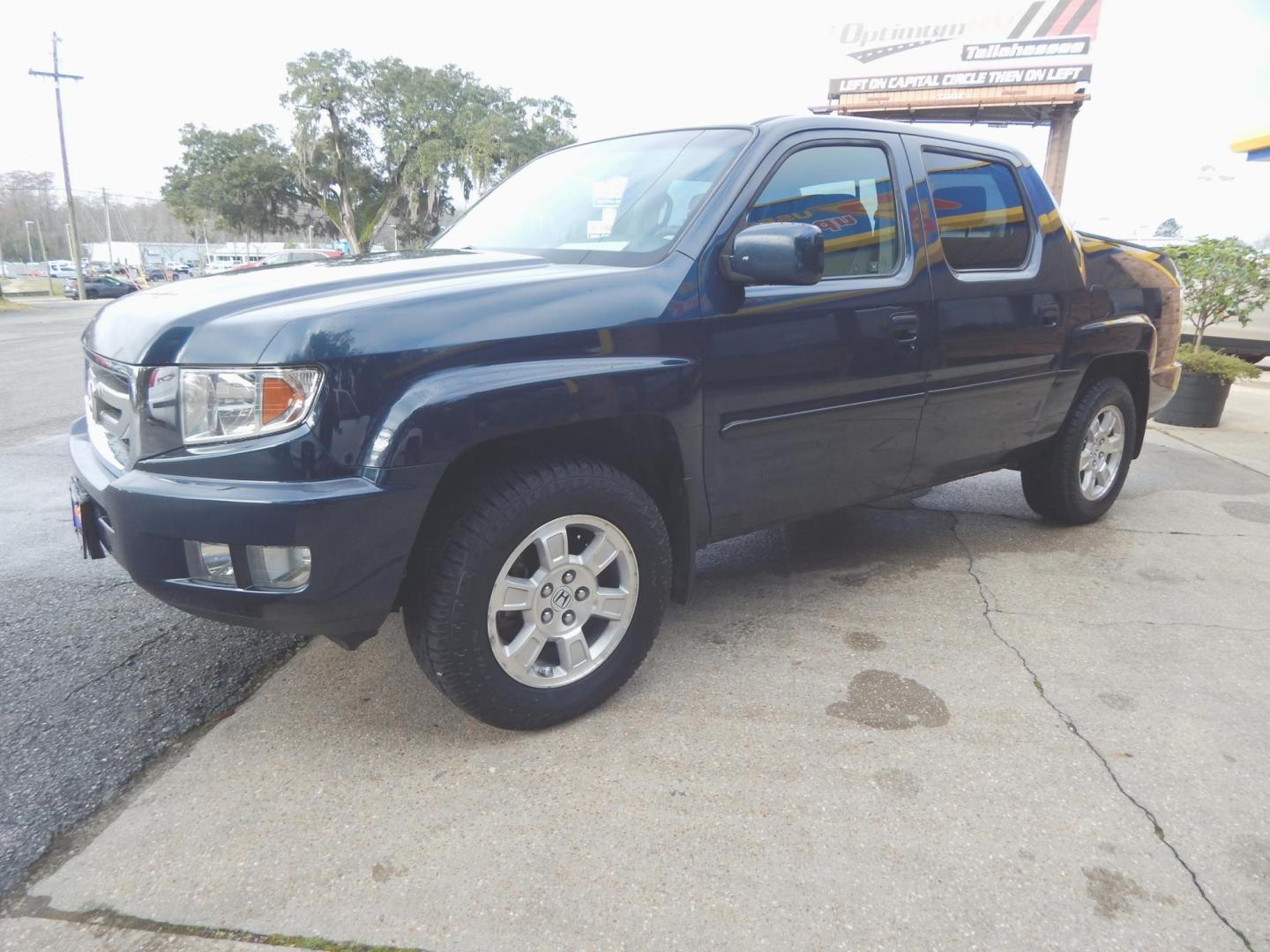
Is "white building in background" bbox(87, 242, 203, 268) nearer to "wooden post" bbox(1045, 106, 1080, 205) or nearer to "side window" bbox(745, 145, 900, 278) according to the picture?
"wooden post" bbox(1045, 106, 1080, 205)

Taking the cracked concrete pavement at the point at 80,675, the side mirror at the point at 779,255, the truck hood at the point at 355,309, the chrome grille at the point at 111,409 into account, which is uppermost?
the side mirror at the point at 779,255

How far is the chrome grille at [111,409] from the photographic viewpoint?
2297mm

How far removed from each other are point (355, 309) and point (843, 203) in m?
1.84

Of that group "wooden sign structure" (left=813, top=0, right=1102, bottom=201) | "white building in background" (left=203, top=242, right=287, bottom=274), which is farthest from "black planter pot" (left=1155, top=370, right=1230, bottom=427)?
"white building in background" (left=203, top=242, right=287, bottom=274)

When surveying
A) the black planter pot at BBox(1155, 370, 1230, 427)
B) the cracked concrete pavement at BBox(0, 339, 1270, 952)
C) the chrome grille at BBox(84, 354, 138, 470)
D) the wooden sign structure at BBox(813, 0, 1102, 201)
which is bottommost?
the cracked concrete pavement at BBox(0, 339, 1270, 952)

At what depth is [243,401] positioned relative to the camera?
210 cm

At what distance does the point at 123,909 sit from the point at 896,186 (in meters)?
3.21

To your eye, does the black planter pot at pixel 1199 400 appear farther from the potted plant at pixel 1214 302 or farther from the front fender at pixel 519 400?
the front fender at pixel 519 400

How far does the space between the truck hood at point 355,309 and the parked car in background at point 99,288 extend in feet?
143

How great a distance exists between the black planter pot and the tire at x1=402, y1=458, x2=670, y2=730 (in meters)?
6.96

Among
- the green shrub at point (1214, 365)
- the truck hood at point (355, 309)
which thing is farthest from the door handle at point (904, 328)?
the green shrub at point (1214, 365)

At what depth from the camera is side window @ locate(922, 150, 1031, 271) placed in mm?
3471

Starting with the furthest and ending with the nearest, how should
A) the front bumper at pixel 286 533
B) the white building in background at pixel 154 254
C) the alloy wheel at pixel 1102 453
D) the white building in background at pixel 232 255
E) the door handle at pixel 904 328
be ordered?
the white building in background at pixel 154 254
the white building in background at pixel 232 255
the alloy wheel at pixel 1102 453
the door handle at pixel 904 328
the front bumper at pixel 286 533

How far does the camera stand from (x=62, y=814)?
2203 mm
